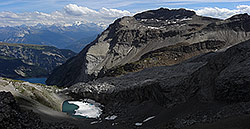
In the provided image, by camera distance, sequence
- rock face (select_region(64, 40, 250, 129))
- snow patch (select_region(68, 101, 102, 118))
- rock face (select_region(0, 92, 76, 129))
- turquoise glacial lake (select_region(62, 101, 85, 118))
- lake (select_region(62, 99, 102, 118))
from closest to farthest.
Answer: rock face (select_region(0, 92, 76, 129)), rock face (select_region(64, 40, 250, 129)), snow patch (select_region(68, 101, 102, 118)), lake (select_region(62, 99, 102, 118)), turquoise glacial lake (select_region(62, 101, 85, 118))

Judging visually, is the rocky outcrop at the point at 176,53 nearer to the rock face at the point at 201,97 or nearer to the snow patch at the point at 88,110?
the snow patch at the point at 88,110

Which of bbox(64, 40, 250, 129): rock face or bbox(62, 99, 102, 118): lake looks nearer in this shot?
bbox(64, 40, 250, 129): rock face

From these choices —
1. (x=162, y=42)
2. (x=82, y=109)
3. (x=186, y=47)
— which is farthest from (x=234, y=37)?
(x=82, y=109)

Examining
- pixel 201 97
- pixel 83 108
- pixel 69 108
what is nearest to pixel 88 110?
pixel 83 108

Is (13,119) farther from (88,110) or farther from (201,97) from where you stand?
(88,110)

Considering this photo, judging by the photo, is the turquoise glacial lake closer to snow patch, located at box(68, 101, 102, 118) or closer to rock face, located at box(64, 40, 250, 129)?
snow patch, located at box(68, 101, 102, 118)

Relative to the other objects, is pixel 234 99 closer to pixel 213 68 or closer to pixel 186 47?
pixel 213 68

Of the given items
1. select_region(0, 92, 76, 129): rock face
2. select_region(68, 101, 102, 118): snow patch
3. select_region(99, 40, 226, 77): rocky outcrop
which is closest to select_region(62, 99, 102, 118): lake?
select_region(68, 101, 102, 118): snow patch

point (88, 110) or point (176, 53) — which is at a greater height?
point (176, 53)

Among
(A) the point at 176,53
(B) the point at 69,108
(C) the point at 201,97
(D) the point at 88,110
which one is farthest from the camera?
(A) the point at 176,53

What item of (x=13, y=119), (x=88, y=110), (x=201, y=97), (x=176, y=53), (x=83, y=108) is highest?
(x=13, y=119)

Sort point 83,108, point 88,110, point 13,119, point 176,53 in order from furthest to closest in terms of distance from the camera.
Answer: point 176,53
point 83,108
point 88,110
point 13,119
